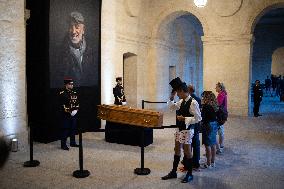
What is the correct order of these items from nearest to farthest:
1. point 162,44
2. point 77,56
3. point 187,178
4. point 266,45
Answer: point 187,178 < point 77,56 < point 162,44 < point 266,45

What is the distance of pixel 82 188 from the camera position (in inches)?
214

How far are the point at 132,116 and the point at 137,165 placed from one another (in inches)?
60.2

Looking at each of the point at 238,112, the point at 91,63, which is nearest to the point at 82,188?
the point at 91,63

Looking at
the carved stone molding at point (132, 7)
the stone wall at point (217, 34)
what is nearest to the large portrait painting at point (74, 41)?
the stone wall at point (217, 34)

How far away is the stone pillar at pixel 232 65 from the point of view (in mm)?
13992

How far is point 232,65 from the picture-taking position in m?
14.2

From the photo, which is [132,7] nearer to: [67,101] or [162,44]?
[162,44]

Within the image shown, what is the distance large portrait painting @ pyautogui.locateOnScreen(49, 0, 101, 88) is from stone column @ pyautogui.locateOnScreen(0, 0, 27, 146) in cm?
116

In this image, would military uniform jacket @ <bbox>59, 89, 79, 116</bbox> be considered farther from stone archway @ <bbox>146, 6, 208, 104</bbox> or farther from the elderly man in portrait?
stone archway @ <bbox>146, 6, 208, 104</bbox>

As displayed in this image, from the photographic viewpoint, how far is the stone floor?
5.66 metres

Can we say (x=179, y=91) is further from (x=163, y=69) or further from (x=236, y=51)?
(x=163, y=69)

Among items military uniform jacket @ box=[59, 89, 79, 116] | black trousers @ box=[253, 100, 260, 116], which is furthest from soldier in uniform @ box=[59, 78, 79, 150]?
black trousers @ box=[253, 100, 260, 116]

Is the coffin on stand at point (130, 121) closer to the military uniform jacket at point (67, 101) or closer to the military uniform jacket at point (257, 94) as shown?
the military uniform jacket at point (67, 101)

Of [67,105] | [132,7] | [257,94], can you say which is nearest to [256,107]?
[257,94]
